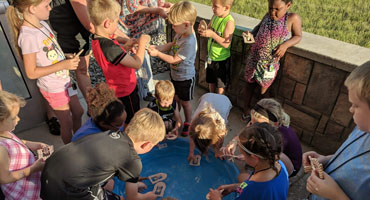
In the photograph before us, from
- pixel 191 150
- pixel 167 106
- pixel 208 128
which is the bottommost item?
pixel 191 150

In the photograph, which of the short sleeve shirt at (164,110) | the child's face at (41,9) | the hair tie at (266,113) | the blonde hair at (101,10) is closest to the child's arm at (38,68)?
the child's face at (41,9)

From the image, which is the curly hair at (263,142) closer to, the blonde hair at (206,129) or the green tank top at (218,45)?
the blonde hair at (206,129)

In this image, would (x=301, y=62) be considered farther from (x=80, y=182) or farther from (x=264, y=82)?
(x=80, y=182)

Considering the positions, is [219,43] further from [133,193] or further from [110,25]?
[133,193]

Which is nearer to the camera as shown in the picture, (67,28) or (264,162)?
(264,162)

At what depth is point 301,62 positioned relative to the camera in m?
2.92

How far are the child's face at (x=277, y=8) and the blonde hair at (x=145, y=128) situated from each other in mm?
1815

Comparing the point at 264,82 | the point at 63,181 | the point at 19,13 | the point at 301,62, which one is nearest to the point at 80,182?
the point at 63,181

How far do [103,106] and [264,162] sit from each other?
1.40 m

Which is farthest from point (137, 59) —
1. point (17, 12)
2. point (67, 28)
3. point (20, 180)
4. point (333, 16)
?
point (333, 16)

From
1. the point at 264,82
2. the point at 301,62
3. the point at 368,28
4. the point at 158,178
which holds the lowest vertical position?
the point at 158,178

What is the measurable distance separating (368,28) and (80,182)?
4837 millimetres

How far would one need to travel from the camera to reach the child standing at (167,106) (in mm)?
2902

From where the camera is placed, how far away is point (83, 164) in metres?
1.63
